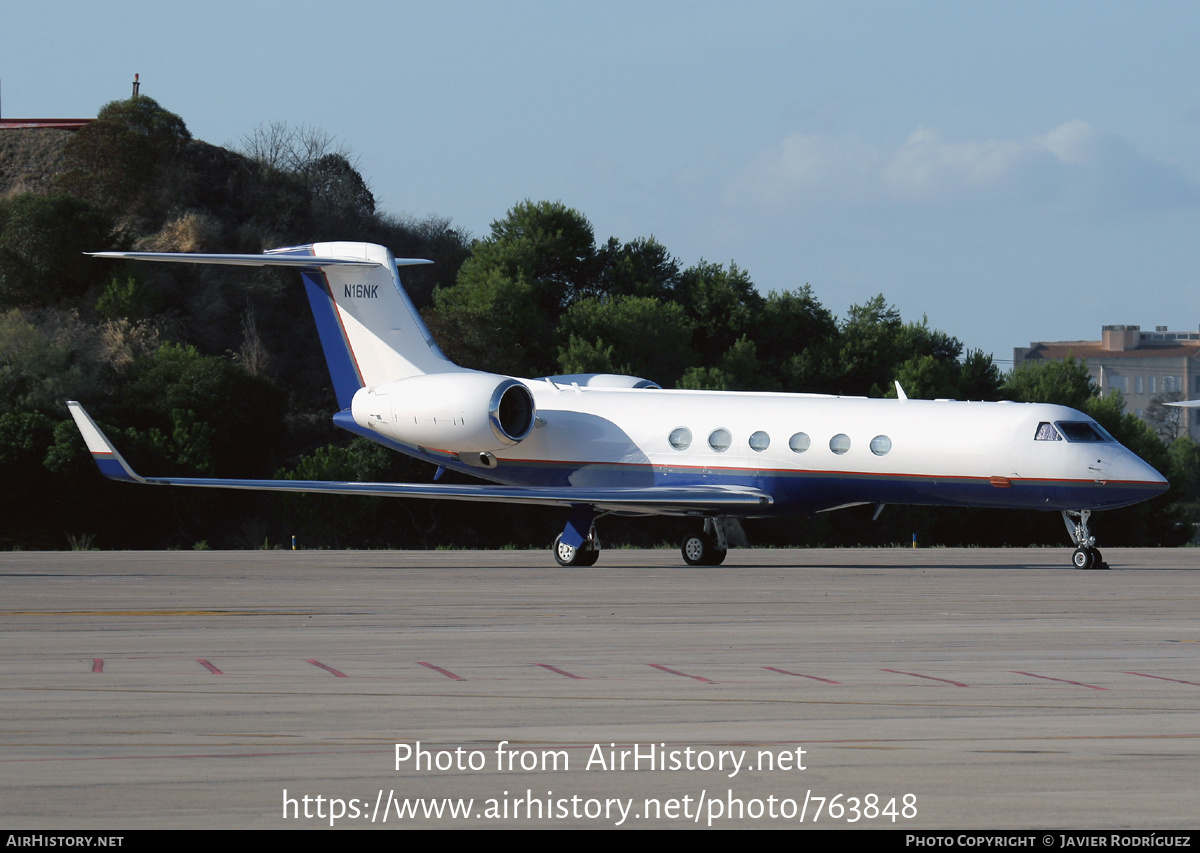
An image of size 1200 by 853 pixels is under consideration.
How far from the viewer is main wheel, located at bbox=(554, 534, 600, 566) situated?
27.7 meters

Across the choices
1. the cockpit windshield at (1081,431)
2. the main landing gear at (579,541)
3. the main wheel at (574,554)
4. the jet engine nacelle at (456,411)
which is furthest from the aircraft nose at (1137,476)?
the jet engine nacelle at (456,411)

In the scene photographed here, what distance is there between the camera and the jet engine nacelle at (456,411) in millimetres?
27797

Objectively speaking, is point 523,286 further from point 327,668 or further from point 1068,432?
point 327,668

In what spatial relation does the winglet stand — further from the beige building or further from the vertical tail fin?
the beige building

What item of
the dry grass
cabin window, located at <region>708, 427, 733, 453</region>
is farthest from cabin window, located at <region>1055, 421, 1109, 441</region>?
the dry grass

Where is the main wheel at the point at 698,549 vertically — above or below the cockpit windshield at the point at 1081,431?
below

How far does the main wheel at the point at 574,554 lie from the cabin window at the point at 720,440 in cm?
296

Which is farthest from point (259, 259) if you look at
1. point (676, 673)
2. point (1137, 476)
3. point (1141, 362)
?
point (1141, 362)

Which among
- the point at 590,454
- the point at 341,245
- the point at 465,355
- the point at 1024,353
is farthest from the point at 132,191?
the point at 1024,353

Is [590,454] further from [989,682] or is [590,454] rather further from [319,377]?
[319,377]

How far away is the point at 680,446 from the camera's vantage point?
27703 millimetres

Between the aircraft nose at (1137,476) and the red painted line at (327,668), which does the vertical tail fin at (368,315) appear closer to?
the aircraft nose at (1137,476)

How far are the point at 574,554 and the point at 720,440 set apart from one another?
3.43 m

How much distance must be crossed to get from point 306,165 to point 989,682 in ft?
251
